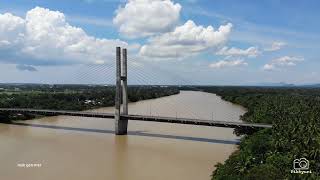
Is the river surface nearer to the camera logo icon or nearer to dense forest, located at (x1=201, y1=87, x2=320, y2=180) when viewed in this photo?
dense forest, located at (x1=201, y1=87, x2=320, y2=180)

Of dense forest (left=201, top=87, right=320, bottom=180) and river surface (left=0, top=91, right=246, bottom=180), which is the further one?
river surface (left=0, top=91, right=246, bottom=180)

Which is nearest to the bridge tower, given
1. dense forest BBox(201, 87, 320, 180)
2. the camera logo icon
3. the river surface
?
the river surface

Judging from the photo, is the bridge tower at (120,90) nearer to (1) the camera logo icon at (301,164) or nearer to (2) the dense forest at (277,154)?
(2) the dense forest at (277,154)

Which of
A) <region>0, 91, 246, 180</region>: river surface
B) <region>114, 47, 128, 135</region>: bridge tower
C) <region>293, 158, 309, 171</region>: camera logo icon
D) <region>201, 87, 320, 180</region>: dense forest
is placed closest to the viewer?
<region>201, 87, 320, 180</region>: dense forest

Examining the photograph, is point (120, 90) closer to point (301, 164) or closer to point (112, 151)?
point (112, 151)

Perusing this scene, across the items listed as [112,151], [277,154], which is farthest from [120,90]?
[277,154]

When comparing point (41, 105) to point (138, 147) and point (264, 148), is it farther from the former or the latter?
point (264, 148)

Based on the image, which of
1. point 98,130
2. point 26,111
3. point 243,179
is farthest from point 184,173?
point 26,111
